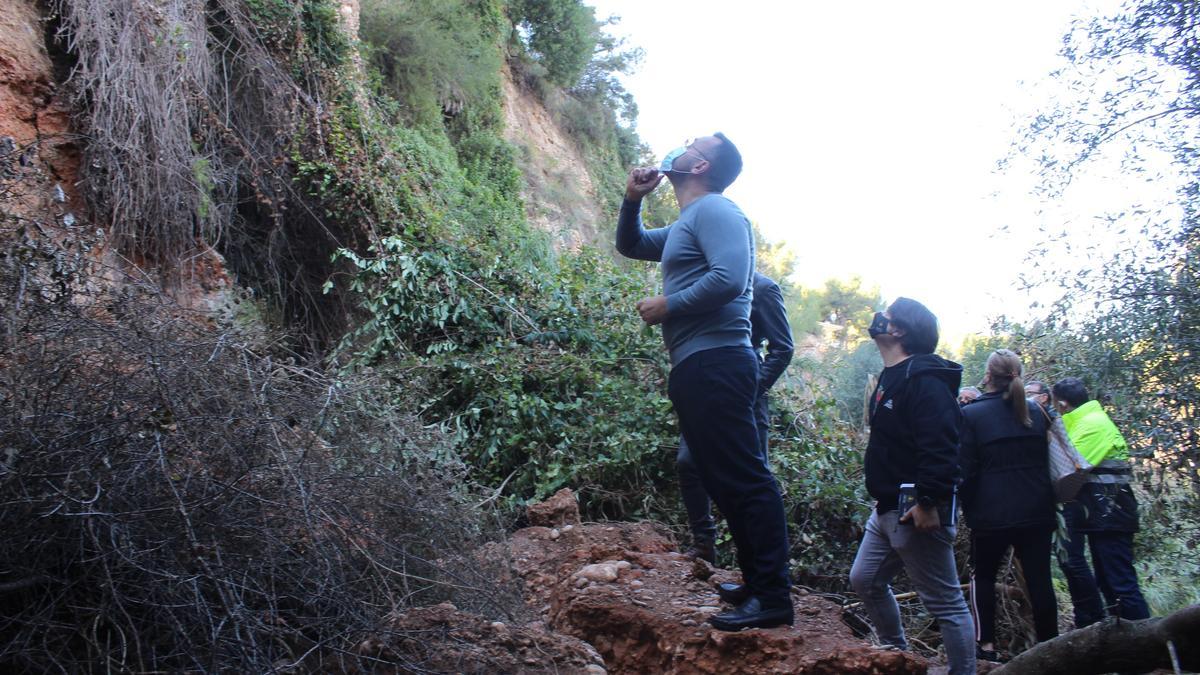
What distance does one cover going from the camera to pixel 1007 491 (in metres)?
4.63

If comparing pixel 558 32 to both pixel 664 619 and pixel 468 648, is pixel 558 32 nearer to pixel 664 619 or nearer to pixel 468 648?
pixel 664 619

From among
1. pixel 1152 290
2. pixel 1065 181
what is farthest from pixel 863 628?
pixel 1065 181

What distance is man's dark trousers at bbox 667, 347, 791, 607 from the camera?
3.24 metres

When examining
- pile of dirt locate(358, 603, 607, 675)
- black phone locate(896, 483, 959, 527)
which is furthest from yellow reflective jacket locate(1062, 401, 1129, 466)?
pile of dirt locate(358, 603, 607, 675)

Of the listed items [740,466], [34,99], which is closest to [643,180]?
[740,466]

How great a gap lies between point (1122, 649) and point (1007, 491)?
1.88 meters

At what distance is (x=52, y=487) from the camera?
2.74m

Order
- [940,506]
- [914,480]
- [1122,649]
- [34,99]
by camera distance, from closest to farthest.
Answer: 1. [1122,649]
2. [940,506]
3. [914,480]
4. [34,99]

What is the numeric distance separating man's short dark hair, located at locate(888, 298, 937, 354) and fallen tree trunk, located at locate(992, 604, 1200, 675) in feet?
4.47

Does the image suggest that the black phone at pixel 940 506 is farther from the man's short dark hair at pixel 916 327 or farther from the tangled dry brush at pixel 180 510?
the tangled dry brush at pixel 180 510

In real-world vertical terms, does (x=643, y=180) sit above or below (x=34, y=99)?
above

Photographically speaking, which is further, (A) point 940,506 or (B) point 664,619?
(A) point 940,506

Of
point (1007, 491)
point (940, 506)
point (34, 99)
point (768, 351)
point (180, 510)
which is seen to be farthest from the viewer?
point (34, 99)

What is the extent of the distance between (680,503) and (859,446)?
66.7 inches
